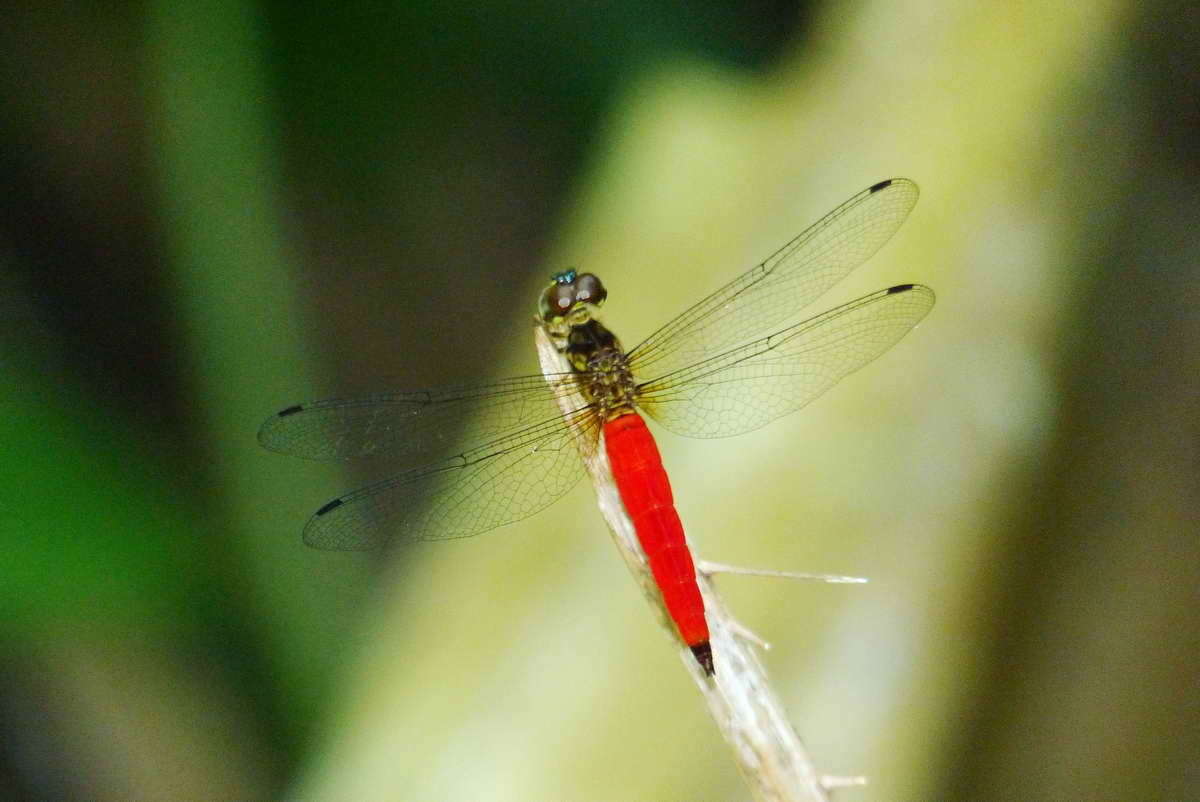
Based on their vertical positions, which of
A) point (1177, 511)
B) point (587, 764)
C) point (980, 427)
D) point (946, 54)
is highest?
point (946, 54)

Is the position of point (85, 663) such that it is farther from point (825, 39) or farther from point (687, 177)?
point (825, 39)

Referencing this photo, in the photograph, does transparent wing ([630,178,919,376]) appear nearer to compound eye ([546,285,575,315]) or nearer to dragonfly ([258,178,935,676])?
dragonfly ([258,178,935,676])

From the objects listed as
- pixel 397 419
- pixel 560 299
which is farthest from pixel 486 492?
pixel 560 299

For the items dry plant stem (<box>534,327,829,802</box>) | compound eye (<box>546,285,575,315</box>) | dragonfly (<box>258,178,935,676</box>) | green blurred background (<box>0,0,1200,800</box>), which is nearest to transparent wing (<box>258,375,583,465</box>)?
dragonfly (<box>258,178,935,676</box>)

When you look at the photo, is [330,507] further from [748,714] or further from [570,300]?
[748,714]

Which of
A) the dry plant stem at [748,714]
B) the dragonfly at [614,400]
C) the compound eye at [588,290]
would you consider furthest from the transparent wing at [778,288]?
the dry plant stem at [748,714]

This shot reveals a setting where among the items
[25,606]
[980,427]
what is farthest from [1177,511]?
[25,606]

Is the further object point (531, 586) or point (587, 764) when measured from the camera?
point (531, 586)
